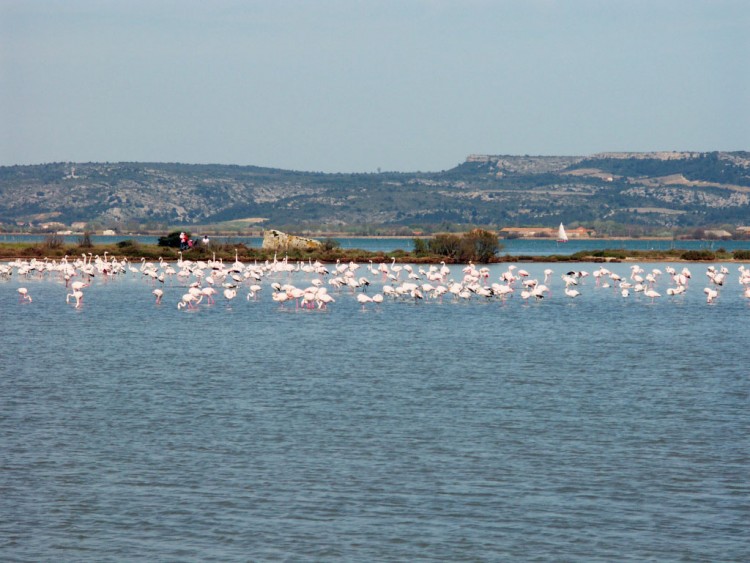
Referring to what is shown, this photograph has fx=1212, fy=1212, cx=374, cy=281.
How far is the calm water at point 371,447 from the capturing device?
12.4 m

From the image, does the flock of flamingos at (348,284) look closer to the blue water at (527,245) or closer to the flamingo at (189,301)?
the flamingo at (189,301)

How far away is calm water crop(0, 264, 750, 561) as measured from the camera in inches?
487

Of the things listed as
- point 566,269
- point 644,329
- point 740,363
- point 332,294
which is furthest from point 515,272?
point 740,363

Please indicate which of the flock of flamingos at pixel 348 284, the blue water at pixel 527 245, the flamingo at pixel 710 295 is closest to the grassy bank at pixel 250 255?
the flock of flamingos at pixel 348 284

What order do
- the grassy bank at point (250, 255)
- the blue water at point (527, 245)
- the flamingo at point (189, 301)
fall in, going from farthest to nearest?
the blue water at point (527, 245) < the grassy bank at point (250, 255) < the flamingo at point (189, 301)

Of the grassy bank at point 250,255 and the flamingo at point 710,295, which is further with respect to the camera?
the grassy bank at point 250,255

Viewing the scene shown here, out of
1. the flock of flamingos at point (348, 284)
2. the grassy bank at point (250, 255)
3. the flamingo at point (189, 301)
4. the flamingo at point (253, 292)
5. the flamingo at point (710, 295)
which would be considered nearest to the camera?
the flamingo at point (189, 301)

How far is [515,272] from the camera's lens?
65875mm

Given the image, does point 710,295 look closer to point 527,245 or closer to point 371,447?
point 371,447

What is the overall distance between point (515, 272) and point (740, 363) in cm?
3972

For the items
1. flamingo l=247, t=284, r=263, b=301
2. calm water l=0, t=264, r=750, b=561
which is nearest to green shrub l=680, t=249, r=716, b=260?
flamingo l=247, t=284, r=263, b=301

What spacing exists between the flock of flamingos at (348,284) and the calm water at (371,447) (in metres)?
10.9

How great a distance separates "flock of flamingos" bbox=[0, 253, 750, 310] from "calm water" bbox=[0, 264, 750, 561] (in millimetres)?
10910

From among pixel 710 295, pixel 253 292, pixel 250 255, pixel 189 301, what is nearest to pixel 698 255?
pixel 250 255
